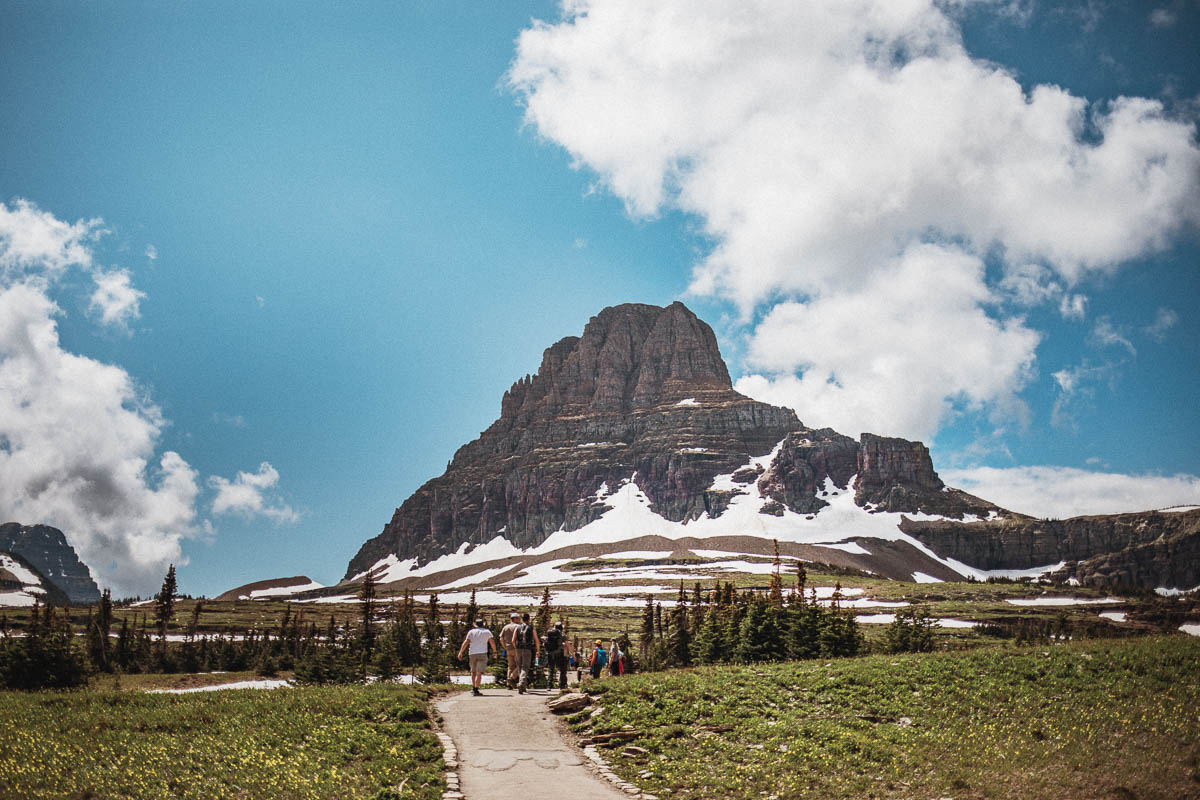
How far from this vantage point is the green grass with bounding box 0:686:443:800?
13.6 m

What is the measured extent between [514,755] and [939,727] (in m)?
10.0

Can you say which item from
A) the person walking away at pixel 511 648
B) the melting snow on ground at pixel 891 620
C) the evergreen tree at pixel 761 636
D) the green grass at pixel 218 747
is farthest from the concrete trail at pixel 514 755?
the melting snow on ground at pixel 891 620

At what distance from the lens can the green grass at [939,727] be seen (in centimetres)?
1505

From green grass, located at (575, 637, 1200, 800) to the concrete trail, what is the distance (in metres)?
1.18

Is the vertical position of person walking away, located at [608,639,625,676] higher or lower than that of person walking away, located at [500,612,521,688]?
lower

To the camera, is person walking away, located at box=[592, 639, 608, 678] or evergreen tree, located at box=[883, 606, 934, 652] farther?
evergreen tree, located at box=[883, 606, 934, 652]

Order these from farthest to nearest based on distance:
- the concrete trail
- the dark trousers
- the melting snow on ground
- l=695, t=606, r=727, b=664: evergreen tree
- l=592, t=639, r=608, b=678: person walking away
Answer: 1. the melting snow on ground
2. l=695, t=606, r=727, b=664: evergreen tree
3. l=592, t=639, r=608, b=678: person walking away
4. the dark trousers
5. the concrete trail

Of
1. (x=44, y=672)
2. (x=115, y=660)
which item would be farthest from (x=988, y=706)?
(x=115, y=660)

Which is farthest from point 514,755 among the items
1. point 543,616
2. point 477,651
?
point 543,616

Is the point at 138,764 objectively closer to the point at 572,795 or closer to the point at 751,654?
the point at 572,795

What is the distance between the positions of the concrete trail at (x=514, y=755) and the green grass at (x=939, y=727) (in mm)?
1183

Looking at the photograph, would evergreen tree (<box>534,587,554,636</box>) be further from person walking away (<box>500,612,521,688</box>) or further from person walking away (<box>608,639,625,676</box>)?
person walking away (<box>500,612,521,688</box>)

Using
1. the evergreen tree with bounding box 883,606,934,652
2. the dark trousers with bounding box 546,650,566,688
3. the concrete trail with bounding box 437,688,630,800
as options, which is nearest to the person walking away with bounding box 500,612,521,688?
the dark trousers with bounding box 546,650,566,688

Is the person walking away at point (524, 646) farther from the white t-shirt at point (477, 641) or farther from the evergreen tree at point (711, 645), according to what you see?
the evergreen tree at point (711, 645)
